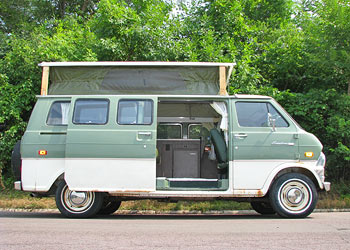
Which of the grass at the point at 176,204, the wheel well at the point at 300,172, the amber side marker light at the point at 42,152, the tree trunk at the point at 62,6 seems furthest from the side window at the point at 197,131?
the tree trunk at the point at 62,6

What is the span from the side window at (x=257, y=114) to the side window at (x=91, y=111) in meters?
2.63

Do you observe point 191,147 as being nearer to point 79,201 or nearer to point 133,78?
point 133,78

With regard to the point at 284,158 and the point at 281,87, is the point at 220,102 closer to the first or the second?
the point at 284,158

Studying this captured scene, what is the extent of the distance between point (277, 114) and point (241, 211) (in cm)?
310

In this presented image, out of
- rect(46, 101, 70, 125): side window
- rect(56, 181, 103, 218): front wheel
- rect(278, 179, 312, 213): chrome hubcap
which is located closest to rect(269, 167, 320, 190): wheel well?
rect(278, 179, 312, 213): chrome hubcap

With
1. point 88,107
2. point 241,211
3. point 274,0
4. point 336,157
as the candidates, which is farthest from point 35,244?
point 274,0

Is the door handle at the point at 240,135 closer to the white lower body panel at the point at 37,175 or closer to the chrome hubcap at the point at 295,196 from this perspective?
the chrome hubcap at the point at 295,196

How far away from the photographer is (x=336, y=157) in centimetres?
1210

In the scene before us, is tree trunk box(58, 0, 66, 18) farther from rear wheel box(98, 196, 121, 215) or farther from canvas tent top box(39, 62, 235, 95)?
rear wheel box(98, 196, 121, 215)

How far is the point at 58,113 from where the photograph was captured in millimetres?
8617

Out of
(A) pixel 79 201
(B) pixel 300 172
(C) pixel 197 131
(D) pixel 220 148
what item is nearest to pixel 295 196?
(B) pixel 300 172

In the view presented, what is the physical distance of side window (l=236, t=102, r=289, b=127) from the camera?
8.45m

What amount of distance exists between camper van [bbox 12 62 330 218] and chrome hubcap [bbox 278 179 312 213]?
19mm

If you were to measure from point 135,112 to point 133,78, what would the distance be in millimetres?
825
